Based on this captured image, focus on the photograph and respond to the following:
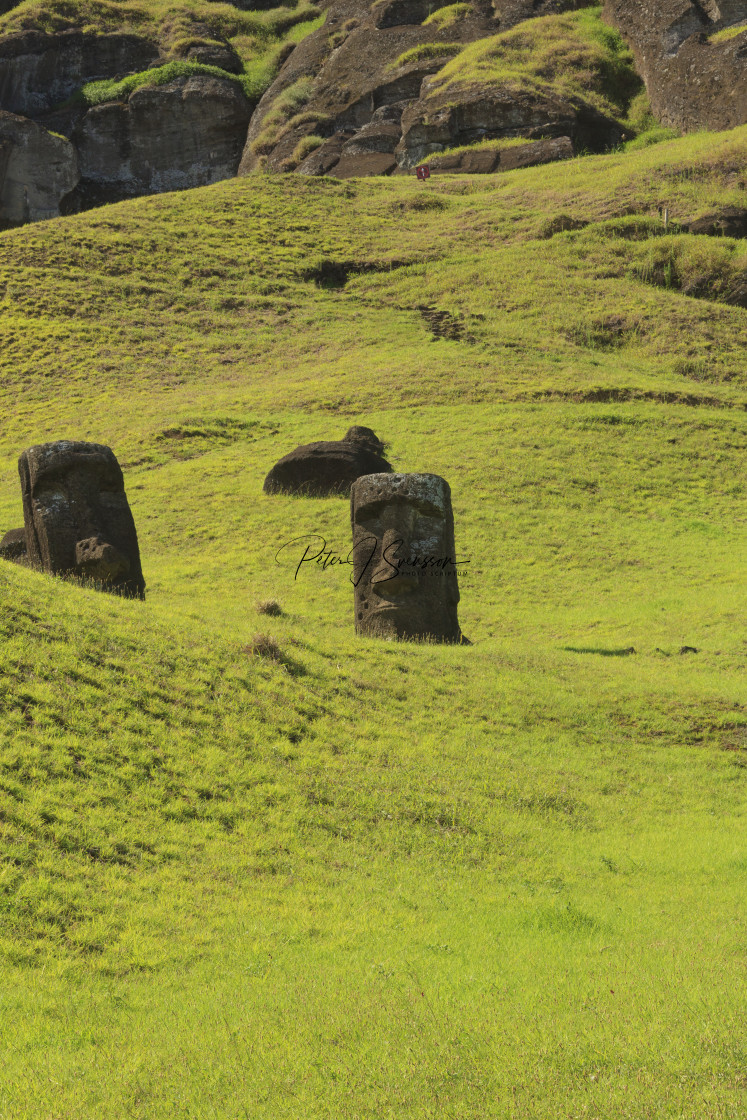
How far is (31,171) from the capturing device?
71625 millimetres

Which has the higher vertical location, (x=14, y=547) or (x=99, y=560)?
(x=99, y=560)

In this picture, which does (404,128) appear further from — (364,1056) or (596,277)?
(364,1056)

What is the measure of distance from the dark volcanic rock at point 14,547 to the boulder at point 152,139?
64.9 metres

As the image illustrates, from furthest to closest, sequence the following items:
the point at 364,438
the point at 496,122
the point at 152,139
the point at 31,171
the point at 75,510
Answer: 1. the point at 152,139
2. the point at 31,171
3. the point at 496,122
4. the point at 364,438
5. the point at 75,510

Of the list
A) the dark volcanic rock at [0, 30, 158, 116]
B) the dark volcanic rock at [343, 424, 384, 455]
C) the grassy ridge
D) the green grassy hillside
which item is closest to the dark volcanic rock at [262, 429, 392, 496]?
the green grassy hillside

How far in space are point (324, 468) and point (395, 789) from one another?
691 inches

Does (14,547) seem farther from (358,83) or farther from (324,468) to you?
(358,83)

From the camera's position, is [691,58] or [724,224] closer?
[724,224]

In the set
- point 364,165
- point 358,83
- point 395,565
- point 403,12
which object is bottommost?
point 395,565

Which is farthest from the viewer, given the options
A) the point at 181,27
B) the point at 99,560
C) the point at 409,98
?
→ the point at 181,27

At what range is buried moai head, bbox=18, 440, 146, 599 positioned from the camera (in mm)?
16906

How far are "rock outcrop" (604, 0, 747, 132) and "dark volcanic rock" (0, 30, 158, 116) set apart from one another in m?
42.7

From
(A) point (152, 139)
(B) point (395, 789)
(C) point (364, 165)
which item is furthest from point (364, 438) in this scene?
(A) point (152, 139)

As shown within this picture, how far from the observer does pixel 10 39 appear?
287 feet
